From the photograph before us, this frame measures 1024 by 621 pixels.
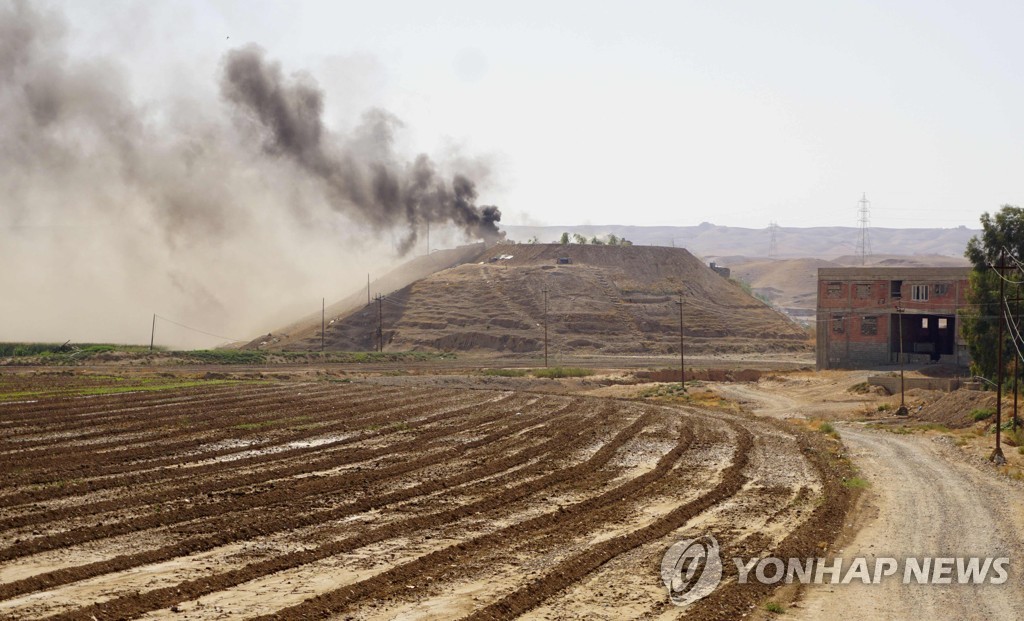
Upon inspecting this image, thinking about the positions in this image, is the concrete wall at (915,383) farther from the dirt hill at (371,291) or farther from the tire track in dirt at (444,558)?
the dirt hill at (371,291)

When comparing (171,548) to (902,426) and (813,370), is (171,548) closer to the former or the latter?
(902,426)

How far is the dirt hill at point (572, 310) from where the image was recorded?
10838 centimetres

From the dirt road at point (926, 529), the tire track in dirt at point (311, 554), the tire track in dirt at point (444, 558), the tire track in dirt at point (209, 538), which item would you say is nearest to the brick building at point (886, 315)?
the dirt road at point (926, 529)

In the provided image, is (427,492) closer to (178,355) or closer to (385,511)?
(385,511)

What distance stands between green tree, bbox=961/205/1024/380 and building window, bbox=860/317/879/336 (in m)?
20.7

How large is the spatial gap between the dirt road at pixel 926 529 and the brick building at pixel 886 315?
32.6 meters

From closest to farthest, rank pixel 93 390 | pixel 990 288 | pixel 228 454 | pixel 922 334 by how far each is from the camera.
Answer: pixel 228 454 < pixel 990 288 < pixel 93 390 < pixel 922 334

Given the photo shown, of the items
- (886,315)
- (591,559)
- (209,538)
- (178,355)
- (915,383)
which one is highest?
(886,315)

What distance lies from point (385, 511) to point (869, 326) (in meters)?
57.9

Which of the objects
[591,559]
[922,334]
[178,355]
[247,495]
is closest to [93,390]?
[247,495]

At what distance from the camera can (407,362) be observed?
9331 cm

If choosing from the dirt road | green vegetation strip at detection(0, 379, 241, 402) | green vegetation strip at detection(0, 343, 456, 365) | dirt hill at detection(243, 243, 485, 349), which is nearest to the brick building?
the dirt road

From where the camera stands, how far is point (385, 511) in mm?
23203

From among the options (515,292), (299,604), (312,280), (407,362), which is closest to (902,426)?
(299,604)
